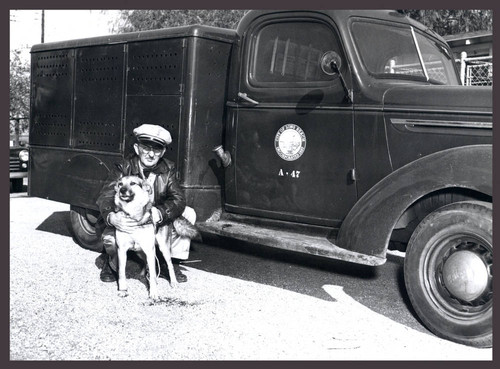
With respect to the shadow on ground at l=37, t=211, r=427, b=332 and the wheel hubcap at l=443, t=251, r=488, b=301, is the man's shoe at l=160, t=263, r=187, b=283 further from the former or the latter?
the wheel hubcap at l=443, t=251, r=488, b=301

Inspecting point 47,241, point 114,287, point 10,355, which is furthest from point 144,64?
point 10,355

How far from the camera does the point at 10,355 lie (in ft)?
11.5

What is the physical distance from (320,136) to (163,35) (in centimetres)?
174

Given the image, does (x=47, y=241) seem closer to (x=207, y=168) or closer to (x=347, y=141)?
(x=207, y=168)

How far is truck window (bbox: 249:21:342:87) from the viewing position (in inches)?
187

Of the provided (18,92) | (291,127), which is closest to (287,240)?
(291,127)

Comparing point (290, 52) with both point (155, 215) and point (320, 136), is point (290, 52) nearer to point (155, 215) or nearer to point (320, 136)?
point (320, 136)

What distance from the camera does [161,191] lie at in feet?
16.4

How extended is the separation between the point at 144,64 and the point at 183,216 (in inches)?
57.7

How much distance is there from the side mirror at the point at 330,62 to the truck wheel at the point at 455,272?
1228mm

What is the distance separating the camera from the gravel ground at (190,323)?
365cm

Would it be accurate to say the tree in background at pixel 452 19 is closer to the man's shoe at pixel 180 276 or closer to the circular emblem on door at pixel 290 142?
the circular emblem on door at pixel 290 142

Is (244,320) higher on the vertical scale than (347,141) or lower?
lower

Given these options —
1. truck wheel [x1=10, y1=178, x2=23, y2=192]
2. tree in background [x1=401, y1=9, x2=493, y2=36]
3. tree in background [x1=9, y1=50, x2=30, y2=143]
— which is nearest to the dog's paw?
truck wheel [x1=10, y1=178, x2=23, y2=192]
